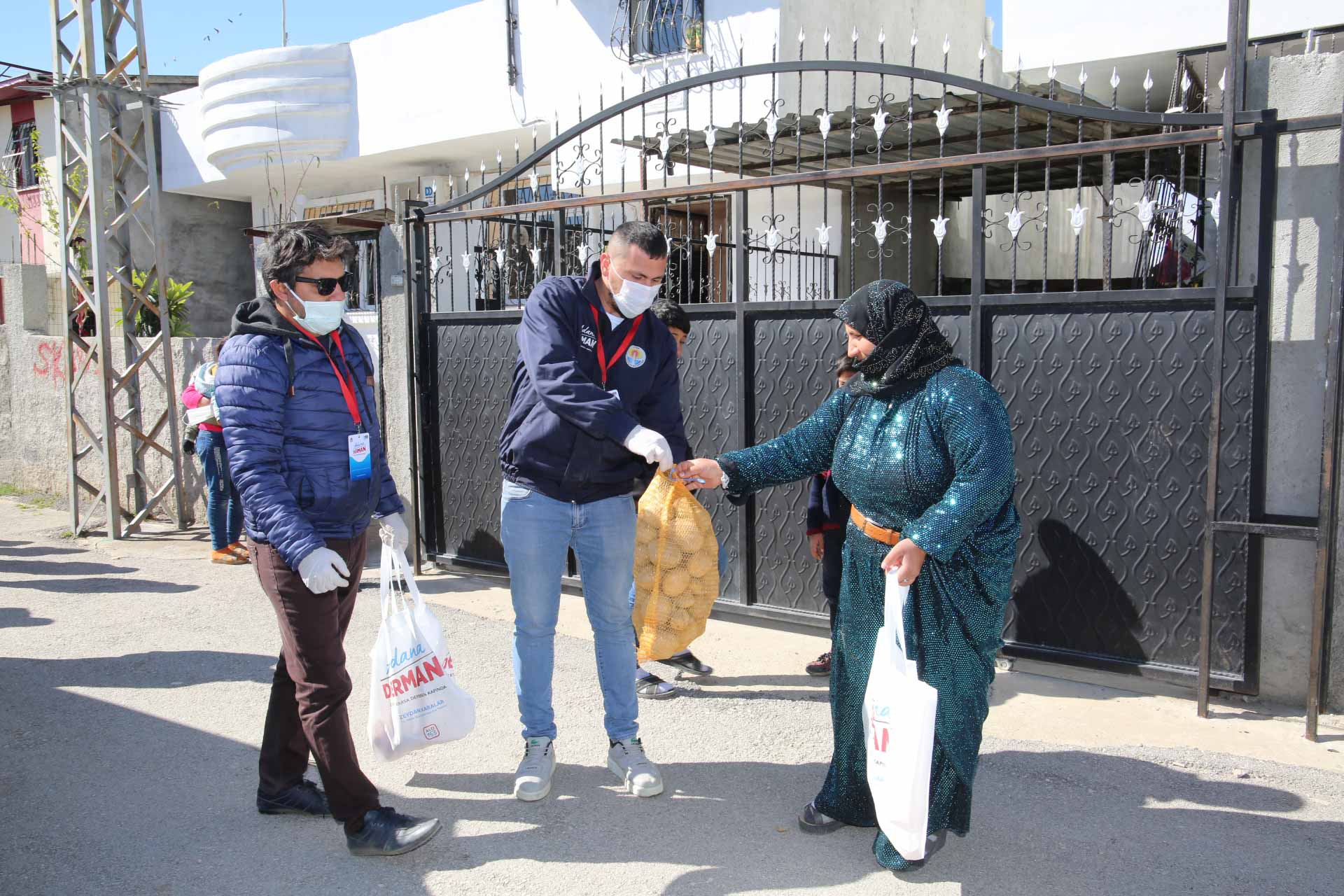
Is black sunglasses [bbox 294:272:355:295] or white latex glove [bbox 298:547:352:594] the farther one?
black sunglasses [bbox 294:272:355:295]

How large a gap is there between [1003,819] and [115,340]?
30.0 ft

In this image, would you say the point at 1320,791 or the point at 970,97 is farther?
the point at 970,97

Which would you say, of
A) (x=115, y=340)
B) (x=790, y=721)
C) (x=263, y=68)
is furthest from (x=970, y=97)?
(x=263, y=68)

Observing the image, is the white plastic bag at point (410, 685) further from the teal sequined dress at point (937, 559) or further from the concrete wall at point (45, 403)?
the concrete wall at point (45, 403)

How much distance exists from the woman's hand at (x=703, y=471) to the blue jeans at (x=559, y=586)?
10.1 inches

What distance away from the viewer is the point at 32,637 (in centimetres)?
549

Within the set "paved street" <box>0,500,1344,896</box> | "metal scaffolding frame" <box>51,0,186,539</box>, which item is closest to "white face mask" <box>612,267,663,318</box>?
"paved street" <box>0,500,1344,896</box>

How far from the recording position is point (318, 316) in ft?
10.0

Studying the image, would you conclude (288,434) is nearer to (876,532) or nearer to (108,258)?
(876,532)

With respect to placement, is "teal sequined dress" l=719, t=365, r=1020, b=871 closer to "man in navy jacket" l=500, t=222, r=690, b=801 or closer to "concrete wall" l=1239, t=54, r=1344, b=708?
"man in navy jacket" l=500, t=222, r=690, b=801

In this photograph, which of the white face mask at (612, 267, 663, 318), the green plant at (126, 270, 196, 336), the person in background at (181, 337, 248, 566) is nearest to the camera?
the white face mask at (612, 267, 663, 318)

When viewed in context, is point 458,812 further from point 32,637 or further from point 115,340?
point 115,340

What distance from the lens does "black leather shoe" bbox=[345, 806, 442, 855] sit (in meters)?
3.04

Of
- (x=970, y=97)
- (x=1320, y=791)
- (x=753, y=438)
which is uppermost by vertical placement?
(x=970, y=97)
